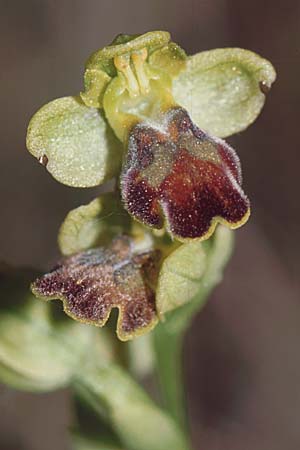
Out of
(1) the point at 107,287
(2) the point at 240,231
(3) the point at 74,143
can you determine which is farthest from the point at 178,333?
(2) the point at 240,231

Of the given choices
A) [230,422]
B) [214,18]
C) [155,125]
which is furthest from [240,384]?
[155,125]

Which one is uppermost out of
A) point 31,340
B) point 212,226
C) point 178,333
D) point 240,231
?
point 212,226

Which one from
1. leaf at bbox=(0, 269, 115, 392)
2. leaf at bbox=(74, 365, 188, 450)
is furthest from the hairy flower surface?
leaf at bbox=(74, 365, 188, 450)

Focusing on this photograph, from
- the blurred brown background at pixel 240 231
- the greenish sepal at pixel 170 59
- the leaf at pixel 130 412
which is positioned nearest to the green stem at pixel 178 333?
the leaf at pixel 130 412

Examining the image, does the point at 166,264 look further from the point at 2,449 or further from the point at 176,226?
the point at 2,449

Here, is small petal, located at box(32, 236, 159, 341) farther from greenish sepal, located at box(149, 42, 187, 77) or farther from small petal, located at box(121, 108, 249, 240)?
greenish sepal, located at box(149, 42, 187, 77)

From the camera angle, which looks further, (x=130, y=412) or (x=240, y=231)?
(x=240, y=231)

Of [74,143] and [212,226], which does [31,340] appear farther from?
[212,226]
